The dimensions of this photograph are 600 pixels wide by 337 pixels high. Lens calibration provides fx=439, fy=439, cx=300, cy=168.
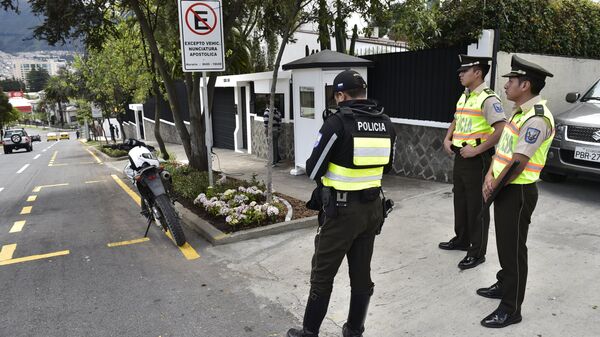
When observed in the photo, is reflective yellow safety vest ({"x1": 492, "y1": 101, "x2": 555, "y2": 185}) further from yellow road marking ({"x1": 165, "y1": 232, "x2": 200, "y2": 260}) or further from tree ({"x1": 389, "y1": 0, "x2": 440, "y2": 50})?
tree ({"x1": 389, "y1": 0, "x2": 440, "y2": 50})

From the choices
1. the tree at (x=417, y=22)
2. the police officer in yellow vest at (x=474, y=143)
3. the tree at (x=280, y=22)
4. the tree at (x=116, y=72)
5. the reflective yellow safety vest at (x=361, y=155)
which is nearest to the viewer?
the reflective yellow safety vest at (x=361, y=155)

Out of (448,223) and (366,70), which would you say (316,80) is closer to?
(366,70)

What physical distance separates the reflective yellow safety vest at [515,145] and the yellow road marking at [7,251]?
18.6 feet

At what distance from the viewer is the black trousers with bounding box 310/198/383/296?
290 cm

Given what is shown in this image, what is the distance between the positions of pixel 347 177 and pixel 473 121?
202 cm

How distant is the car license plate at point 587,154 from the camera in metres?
5.88

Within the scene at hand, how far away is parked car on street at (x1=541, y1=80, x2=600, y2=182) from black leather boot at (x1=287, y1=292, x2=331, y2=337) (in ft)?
16.0

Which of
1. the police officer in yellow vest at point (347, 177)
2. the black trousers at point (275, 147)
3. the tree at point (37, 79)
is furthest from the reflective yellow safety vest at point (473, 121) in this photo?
the tree at point (37, 79)

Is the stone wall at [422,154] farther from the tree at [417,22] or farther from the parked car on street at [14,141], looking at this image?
the parked car on street at [14,141]

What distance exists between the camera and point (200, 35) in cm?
690

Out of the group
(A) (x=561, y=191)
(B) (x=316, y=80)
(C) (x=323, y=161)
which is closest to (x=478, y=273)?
(C) (x=323, y=161)

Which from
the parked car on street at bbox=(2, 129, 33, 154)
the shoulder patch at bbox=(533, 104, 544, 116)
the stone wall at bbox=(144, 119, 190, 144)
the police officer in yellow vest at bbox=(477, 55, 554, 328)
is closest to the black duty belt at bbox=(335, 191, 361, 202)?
the police officer in yellow vest at bbox=(477, 55, 554, 328)

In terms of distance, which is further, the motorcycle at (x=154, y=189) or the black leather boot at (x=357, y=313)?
the motorcycle at (x=154, y=189)

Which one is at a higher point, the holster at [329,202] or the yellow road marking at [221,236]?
the holster at [329,202]
